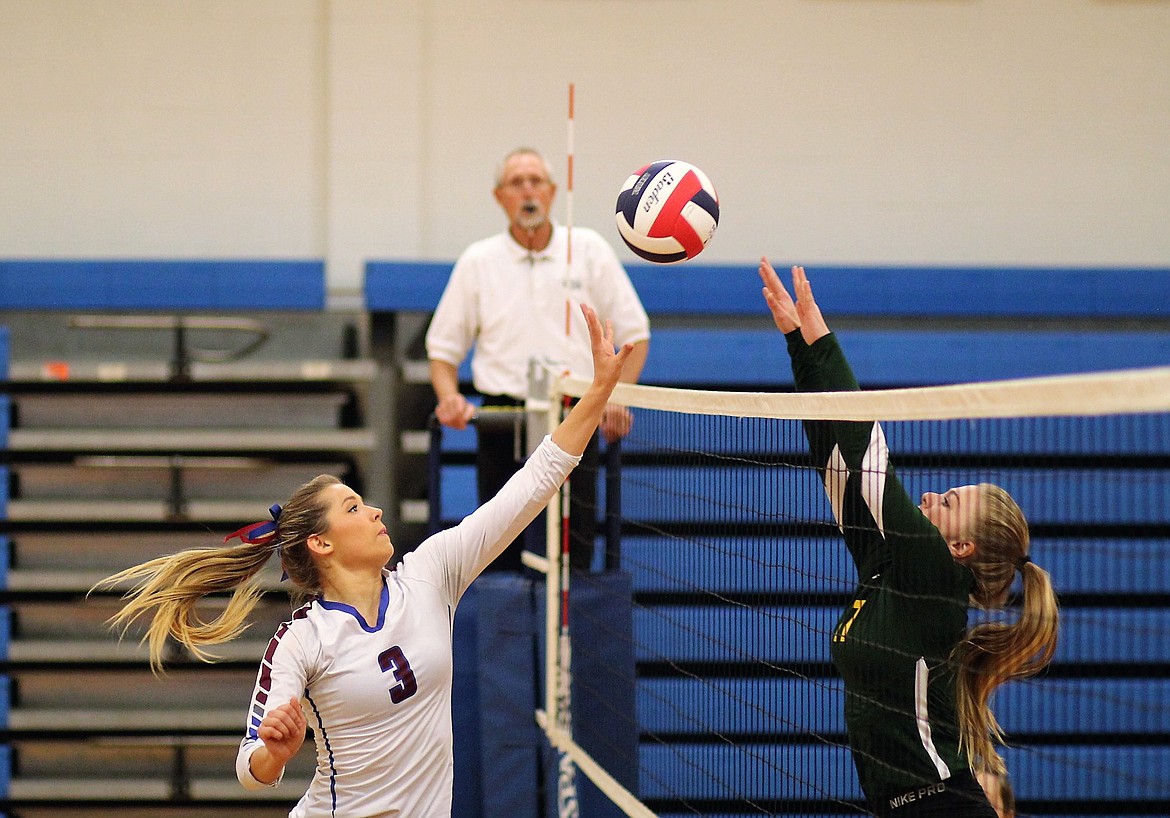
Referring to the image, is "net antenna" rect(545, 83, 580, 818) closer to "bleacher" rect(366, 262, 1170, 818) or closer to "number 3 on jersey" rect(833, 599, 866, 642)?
"bleacher" rect(366, 262, 1170, 818)

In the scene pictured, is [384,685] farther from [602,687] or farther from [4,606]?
[4,606]

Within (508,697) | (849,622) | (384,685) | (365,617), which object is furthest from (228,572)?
(508,697)

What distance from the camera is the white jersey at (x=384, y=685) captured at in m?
3.11

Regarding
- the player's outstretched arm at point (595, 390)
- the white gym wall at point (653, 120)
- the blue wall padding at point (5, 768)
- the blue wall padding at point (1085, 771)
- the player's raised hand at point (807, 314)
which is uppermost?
the white gym wall at point (653, 120)

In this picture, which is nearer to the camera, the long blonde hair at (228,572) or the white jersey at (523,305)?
the long blonde hair at (228,572)

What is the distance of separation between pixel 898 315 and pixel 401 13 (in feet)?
11.2

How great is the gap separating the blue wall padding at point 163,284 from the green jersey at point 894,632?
16.2 feet

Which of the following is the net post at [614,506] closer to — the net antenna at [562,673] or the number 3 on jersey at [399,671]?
the net antenna at [562,673]

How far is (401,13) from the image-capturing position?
307 inches

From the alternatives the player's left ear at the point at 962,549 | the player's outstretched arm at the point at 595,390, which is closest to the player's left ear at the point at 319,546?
the player's outstretched arm at the point at 595,390

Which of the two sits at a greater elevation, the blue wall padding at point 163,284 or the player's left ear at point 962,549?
the blue wall padding at point 163,284

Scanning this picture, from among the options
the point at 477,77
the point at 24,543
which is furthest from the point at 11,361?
the point at 477,77

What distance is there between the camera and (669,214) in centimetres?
427

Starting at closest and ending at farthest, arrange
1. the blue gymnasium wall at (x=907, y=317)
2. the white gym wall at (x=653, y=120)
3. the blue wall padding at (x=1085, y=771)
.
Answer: the blue wall padding at (x=1085, y=771)
the blue gymnasium wall at (x=907, y=317)
the white gym wall at (x=653, y=120)
